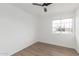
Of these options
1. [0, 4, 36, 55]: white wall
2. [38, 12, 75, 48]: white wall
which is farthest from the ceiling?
[38, 12, 75, 48]: white wall

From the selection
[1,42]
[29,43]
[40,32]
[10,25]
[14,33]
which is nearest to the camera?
[1,42]

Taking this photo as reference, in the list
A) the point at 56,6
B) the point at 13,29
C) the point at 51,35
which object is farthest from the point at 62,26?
the point at 13,29

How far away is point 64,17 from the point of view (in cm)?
447

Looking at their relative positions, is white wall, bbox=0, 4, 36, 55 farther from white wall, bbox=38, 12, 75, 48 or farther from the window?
the window

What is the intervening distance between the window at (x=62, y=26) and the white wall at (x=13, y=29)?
1.78 m

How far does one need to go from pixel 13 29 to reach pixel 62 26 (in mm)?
2927

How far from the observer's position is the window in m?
4.36

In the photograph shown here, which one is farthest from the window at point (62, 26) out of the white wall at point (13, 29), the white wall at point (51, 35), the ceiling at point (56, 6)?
Result: the white wall at point (13, 29)

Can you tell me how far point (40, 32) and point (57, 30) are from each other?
144 cm

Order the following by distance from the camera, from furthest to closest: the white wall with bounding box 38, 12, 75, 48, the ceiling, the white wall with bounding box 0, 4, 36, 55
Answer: the white wall with bounding box 38, 12, 75, 48 < the ceiling < the white wall with bounding box 0, 4, 36, 55

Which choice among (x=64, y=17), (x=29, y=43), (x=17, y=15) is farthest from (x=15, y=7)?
(x=64, y=17)

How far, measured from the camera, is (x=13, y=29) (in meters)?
3.38

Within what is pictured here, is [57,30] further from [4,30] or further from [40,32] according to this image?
[4,30]

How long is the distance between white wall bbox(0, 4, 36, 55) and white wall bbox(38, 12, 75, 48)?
145 cm
